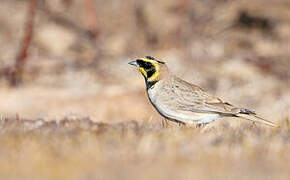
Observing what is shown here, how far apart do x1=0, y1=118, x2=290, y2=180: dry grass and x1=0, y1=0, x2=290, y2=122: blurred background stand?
7478mm

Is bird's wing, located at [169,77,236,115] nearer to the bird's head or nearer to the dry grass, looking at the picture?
the bird's head

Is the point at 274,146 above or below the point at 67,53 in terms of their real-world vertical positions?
below

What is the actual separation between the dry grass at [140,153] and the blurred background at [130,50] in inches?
294

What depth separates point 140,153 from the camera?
4480 mm

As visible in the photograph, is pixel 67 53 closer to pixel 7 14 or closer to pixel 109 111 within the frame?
pixel 7 14

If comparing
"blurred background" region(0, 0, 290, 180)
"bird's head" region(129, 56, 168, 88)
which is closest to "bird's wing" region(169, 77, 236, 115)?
"bird's head" region(129, 56, 168, 88)

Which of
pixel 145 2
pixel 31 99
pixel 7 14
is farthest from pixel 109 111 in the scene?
pixel 7 14

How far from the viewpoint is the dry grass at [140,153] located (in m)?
3.97

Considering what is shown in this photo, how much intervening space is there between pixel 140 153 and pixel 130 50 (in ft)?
35.2

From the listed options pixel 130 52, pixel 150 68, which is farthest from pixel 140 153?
pixel 130 52

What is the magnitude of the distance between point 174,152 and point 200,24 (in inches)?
409

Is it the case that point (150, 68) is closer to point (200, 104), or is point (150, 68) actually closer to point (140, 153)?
point (200, 104)

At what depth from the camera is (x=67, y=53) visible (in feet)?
51.6

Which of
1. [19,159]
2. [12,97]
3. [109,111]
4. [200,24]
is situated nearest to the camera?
[19,159]
